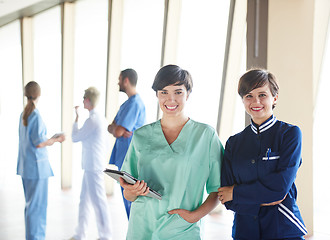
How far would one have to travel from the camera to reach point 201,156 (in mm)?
1725

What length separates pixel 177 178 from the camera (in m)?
1.70

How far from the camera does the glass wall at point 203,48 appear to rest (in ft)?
14.5

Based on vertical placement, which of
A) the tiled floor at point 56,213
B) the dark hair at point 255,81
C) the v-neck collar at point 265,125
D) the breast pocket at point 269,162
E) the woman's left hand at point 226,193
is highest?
the dark hair at point 255,81

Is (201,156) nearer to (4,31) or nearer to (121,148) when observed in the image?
(121,148)

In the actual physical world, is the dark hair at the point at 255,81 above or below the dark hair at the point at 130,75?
below

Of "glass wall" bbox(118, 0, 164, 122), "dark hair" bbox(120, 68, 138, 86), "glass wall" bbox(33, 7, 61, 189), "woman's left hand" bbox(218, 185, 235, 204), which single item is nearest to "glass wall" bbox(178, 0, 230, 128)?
"glass wall" bbox(118, 0, 164, 122)

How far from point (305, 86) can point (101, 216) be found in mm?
2353

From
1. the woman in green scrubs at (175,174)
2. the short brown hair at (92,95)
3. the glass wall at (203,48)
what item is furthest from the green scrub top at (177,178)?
the glass wall at (203,48)

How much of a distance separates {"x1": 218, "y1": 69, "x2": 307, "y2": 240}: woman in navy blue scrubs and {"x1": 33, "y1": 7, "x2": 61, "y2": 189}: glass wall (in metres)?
2.10

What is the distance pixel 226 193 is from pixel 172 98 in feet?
1.56

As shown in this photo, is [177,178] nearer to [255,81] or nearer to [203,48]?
[255,81]

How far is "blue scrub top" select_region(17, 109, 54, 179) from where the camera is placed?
3256 millimetres

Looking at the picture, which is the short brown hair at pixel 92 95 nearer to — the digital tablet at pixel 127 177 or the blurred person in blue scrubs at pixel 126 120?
the blurred person in blue scrubs at pixel 126 120

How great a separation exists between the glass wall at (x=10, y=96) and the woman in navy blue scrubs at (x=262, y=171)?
7.21 feet
